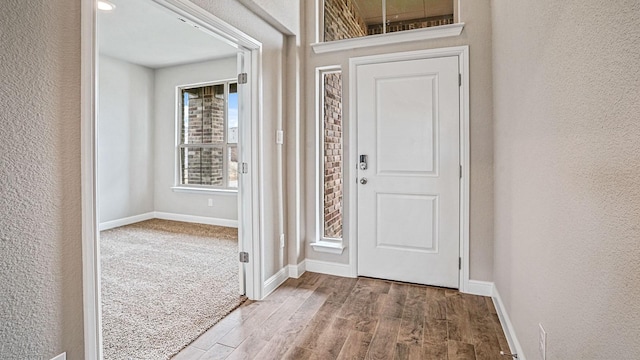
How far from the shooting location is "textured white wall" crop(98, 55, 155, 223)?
195 inches

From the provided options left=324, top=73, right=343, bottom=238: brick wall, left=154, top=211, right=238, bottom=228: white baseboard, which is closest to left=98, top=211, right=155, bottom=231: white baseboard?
left=154, top=211, right=238, bottom=228: white baseboard

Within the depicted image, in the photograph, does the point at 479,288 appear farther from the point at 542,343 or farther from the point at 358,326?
the point at 542,343

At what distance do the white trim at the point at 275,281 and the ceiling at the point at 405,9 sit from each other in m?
2.46

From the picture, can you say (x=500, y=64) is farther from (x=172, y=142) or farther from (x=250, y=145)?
(x=172, y=142)

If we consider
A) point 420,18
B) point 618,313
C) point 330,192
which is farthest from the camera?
point 330,192

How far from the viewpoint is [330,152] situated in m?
3.26

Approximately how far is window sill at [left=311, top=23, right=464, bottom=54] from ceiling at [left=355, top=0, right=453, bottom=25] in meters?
0.23

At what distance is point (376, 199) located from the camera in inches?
115

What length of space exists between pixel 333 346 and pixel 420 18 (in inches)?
106

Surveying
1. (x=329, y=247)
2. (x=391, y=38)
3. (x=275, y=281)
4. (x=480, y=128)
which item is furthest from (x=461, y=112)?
(x=275, y=281)

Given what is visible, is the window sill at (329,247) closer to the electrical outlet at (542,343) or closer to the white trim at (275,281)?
the white trim at (275,281)

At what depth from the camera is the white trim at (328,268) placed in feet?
9.96

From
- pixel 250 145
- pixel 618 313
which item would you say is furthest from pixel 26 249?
pixel 618 313

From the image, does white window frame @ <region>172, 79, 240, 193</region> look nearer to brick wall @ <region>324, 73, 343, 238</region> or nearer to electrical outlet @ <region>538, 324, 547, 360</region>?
brick wall @ <region>324, 73, 343, 238</region>
